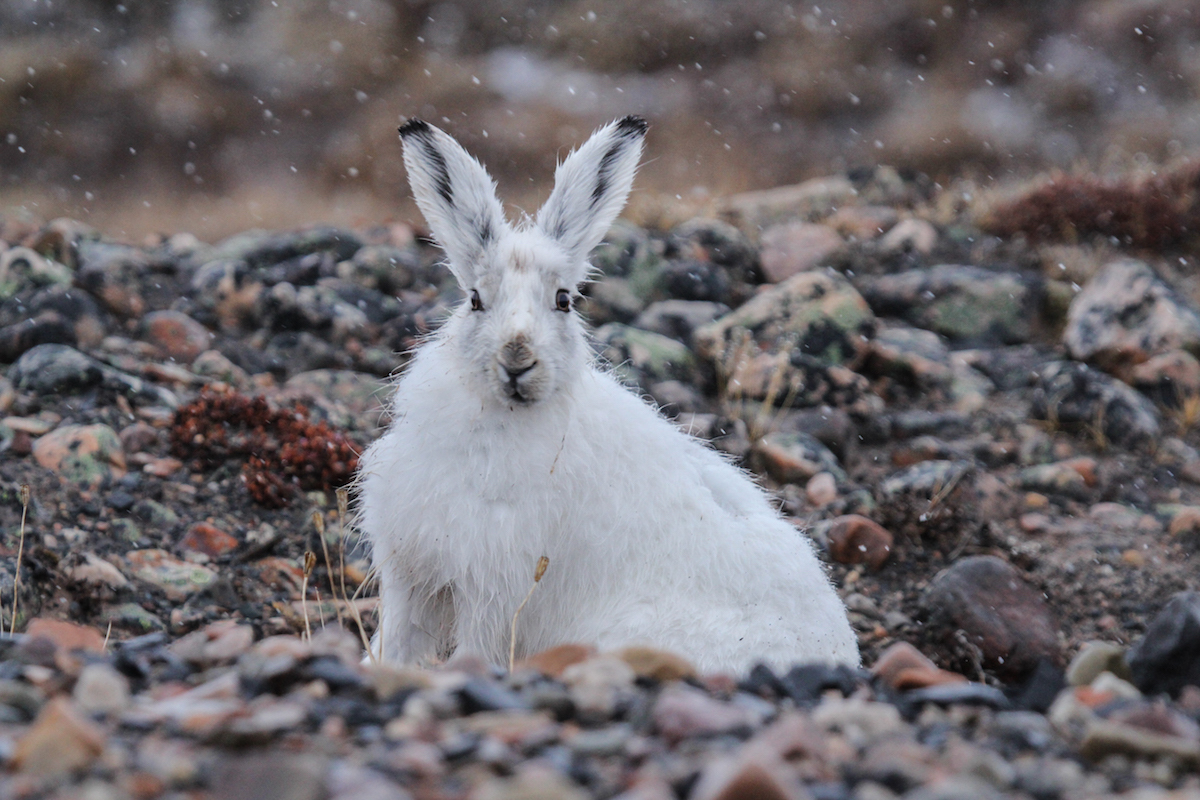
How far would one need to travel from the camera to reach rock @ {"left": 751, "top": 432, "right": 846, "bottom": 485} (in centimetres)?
848

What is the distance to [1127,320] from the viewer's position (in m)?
11.0

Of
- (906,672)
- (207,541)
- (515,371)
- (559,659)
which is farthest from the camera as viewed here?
(207,541)

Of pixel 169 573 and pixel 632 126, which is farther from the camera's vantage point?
pixel 169 573

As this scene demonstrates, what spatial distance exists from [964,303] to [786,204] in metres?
4.33

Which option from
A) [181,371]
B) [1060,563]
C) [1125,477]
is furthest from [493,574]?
[1125,477]

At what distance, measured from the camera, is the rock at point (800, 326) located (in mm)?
10234

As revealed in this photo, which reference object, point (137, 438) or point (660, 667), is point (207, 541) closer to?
point (137, 438)

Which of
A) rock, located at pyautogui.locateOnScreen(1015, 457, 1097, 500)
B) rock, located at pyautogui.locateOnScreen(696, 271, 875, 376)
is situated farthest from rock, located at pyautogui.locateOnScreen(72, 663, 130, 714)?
rock, located at pyautogui.locateOnScreen(1015, 457, 1097, 500)

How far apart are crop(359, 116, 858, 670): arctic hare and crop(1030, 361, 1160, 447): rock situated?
5.80 m

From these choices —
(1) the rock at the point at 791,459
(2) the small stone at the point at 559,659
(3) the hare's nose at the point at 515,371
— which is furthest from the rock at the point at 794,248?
(2) the small stone at the point at 559,659

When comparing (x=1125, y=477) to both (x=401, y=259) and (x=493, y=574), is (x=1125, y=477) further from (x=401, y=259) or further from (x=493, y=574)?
(x=401, y=259)

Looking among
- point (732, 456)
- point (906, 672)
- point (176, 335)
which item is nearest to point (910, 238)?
point (732, 456)

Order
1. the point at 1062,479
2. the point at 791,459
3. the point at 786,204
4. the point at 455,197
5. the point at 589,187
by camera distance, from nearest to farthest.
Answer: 1. the point at 455,197
2. the point at 589,187
3. the point at 791,459
4. the point at 1062,479
5. the point at 786,204

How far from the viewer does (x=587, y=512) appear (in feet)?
15.9
